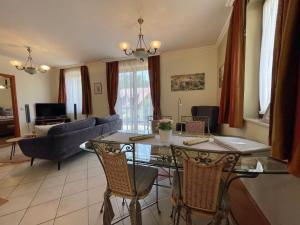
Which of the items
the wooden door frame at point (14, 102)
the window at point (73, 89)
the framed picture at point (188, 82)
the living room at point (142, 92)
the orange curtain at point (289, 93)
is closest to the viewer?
the orange curtain at point (289, 93)

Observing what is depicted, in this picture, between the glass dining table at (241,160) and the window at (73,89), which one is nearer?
the glass dining table at (241,160)

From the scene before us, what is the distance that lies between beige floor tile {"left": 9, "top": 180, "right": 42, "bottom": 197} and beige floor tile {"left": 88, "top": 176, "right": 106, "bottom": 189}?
0.73 m

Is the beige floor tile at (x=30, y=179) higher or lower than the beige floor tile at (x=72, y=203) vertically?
higher

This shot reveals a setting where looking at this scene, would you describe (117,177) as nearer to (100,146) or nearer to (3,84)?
(100,146)

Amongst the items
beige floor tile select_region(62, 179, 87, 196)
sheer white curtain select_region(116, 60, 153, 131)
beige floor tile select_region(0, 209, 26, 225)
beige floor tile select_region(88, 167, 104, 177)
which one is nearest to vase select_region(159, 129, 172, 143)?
beige floor tile select_region(62, 179, 87, 196)

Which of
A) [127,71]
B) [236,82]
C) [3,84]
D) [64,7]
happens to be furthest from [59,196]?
[3,84]

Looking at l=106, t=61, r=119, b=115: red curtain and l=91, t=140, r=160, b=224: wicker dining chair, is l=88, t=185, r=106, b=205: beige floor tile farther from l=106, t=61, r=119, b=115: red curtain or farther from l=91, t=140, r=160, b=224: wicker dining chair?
l=106, t=61, r=119, b=115: red curtain

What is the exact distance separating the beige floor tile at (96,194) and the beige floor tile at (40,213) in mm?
392

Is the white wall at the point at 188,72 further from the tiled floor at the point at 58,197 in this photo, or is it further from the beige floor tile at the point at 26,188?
the beige floor tile at the point at 26,188

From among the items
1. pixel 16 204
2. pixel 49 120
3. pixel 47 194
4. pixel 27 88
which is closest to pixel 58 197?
pixel 47 194

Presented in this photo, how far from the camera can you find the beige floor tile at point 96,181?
2.40 meters

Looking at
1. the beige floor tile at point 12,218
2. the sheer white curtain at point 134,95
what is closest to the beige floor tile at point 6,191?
the beige floor tile at point 12,218

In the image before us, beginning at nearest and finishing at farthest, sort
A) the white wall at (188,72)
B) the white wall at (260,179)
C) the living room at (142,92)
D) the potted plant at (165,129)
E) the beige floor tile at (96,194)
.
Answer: the white wall at (260,179), the living room at (142,92), the potted plant at (165,129), the beige floor tile at (96,194), the white wall at (188,72)

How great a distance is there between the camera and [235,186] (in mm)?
2027
